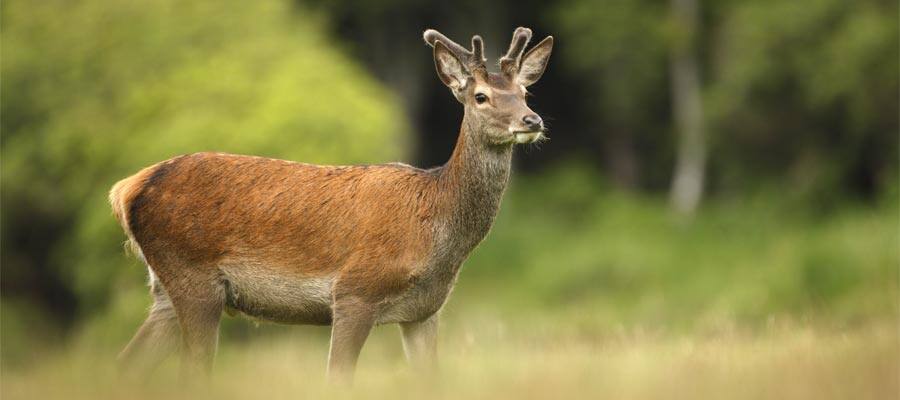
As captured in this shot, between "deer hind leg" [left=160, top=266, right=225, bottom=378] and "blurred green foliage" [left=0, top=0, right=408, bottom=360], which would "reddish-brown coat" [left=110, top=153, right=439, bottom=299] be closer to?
"deer hind leg" [left=160, top=266, right=225, bottom=378]

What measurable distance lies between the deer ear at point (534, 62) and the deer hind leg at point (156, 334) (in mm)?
2640

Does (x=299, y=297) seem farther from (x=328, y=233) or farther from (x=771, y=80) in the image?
(x=771, y=80)

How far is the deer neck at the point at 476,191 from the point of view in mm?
8562

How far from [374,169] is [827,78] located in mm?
20070

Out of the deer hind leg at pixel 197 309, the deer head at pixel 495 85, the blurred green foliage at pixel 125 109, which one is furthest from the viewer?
the blurred green foliage at pixel 125 109

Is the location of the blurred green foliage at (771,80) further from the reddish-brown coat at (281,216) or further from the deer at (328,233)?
the reddish-brown coat at (281,216)

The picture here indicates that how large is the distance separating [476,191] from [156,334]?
7.27 ft

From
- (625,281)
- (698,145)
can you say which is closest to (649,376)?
(625,281)

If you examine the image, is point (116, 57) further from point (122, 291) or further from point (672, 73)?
point (672, 73)

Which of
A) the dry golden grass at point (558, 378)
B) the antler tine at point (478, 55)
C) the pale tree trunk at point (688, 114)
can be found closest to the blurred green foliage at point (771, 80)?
the pale tree trunk at point (688, 114)

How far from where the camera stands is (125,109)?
74.1 ft

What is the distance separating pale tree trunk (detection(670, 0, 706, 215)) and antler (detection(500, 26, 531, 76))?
24102 mm

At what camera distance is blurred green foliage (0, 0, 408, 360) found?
69.3 feet

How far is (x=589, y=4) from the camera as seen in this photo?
110 ft
